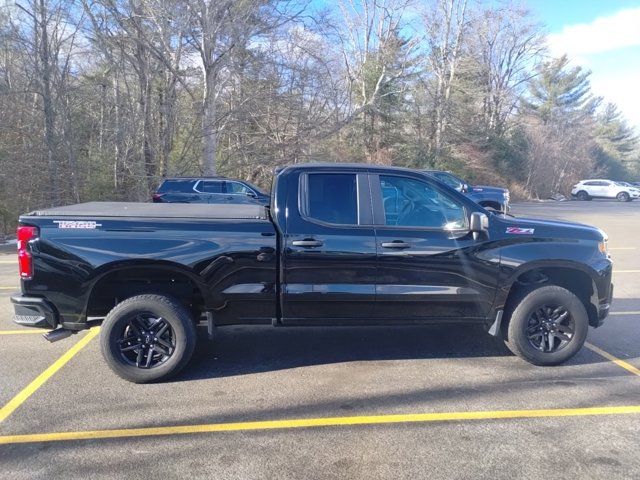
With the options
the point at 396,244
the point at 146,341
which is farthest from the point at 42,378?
the point at 396,244

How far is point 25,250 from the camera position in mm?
3971

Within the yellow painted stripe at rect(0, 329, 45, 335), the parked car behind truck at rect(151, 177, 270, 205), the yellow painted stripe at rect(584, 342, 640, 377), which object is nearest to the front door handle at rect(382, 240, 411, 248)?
A: the yellow painted stripe at rect(584, 342, 640, 377)

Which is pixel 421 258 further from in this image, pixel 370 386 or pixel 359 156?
pixel 359 156

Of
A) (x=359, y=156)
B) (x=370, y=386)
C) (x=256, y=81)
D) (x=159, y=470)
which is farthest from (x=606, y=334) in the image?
(x=359, y=156)

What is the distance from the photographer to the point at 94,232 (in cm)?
398

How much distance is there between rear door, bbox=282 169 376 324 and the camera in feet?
13.7

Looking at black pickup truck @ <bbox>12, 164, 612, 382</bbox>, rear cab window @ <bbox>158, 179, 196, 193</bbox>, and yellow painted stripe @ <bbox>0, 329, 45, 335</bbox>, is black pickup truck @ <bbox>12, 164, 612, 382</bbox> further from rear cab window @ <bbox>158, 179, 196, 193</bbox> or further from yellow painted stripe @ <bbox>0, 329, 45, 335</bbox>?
rear cab window @ <bbox>158, 179, 196, 193</bbox>

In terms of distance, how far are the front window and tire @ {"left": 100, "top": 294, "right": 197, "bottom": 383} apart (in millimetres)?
2039

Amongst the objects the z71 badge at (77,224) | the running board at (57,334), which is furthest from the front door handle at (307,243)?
the running board at (57,334)

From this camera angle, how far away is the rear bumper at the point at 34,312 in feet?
13.2

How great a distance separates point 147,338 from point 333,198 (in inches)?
80.6

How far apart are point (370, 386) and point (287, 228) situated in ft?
5.02

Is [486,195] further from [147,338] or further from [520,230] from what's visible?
[147,338]

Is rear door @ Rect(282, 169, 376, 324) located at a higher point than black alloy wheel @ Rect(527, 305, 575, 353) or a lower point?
higher
